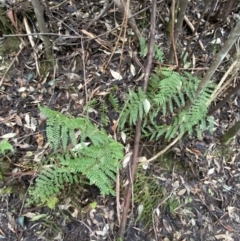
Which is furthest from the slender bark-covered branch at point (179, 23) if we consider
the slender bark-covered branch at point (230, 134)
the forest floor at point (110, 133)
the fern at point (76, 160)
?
the fern at point (76, 160)

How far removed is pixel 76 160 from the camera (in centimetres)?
216

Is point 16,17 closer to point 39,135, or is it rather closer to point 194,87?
point 39,135

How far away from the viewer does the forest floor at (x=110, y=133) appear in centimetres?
239

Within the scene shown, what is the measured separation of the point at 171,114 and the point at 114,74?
534 millimetres

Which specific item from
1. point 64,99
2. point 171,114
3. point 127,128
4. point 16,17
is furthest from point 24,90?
point 171,114

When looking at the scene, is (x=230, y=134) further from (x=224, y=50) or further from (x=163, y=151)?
(x=224, y=50)

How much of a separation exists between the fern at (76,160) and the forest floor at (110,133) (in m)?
0.14

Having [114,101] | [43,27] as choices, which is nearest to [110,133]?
[114,101]

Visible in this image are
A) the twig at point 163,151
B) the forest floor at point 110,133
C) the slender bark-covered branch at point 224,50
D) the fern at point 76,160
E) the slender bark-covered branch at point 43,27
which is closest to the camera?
the slender bark-covered branch at point 224,50

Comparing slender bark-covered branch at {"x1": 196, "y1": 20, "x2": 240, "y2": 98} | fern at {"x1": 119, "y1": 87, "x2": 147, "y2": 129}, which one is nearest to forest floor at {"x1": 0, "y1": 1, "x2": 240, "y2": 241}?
fern at {"x1": 119, "y1": 87, "x2": 147, "y2": 129}

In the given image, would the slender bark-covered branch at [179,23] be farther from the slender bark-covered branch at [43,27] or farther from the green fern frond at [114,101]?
the slender bark-covered branch at [43,27]

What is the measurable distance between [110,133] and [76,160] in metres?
0.47

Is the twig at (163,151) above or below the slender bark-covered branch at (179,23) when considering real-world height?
below

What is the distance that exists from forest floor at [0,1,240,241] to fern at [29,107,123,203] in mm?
140
